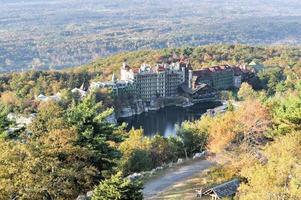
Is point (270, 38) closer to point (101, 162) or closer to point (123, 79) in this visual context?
point (123, 79)

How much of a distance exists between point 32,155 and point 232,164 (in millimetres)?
6902

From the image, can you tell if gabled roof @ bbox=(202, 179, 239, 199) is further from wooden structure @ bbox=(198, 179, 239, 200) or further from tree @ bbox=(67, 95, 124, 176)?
tree @ bbox=(67, 95, 124, 176)

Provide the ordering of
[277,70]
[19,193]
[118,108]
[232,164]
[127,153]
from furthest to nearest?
[277,70] → [118,108] → [127,153] → [232,164] → [19,193]

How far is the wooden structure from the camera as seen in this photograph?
16.6 m

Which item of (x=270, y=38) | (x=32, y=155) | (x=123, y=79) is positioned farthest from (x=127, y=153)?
(x=270, y=38)

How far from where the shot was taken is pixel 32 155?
13.8 meters

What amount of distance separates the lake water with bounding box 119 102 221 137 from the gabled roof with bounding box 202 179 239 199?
3721 centimetres

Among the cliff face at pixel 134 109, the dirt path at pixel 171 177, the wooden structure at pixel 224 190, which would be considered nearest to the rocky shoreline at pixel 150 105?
the cliff face at pixel 134 109

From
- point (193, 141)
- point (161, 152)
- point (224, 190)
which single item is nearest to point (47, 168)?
point (224, 190)

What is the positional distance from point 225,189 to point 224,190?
0.17 feet

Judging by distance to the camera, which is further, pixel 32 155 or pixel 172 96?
pixel 172 96

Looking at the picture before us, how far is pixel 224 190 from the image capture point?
16750 millimetres

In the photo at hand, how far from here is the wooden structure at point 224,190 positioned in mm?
16641

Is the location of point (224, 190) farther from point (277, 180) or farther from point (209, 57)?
point (209, 57)
